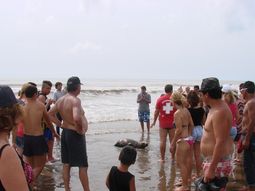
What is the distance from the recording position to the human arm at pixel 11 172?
7.61ft

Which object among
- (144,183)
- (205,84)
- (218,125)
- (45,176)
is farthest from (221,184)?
(45,176)

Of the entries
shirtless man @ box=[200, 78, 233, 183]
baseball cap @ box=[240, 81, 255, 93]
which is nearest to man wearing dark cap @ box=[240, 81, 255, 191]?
baseball cap @ box=[240, 81, 255, 93]

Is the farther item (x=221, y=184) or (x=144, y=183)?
(x=144, y=183)

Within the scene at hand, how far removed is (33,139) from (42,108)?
556 millimetres

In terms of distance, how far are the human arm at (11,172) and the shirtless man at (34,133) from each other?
16.1 ft

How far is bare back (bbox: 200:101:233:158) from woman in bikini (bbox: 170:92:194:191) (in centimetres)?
277

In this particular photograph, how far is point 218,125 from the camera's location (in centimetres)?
450

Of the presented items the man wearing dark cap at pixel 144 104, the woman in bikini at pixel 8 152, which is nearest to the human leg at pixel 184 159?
the woman in bikini at pixel 8 152

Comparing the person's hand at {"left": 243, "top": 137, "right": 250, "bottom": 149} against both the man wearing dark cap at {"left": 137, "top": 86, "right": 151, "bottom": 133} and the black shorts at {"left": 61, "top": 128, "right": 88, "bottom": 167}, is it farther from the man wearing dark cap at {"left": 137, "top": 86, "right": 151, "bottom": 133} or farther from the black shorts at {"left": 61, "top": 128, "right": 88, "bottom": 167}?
the man wearing dark cap at {"left": 137, "top": 86, "right": 151, "bottom": 133}

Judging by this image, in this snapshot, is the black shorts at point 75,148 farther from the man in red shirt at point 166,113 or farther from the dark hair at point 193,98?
the man in red shirt at point 166,113

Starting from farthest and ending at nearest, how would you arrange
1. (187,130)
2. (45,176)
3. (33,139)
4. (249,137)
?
(45,176) < (187,130) < (33,139) < (249,137)

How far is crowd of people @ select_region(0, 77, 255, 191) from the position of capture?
8.31 ft

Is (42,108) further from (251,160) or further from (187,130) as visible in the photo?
(251,160)

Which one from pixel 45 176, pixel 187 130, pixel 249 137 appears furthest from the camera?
pixel 45 176
